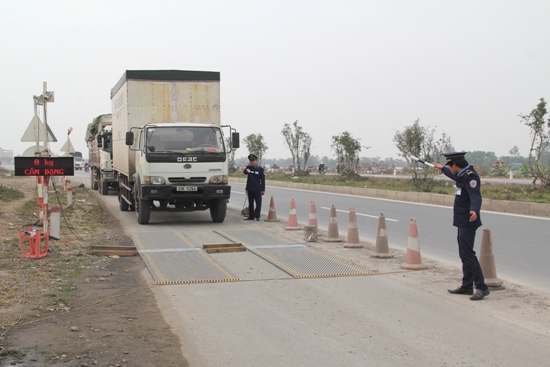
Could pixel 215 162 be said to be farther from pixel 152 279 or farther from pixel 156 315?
pixel 156 315

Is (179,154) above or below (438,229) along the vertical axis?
above

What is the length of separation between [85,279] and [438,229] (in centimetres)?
876

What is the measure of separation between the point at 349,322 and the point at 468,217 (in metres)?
2.20

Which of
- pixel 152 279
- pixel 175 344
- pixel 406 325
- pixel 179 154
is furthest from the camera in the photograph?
pixel 179 154

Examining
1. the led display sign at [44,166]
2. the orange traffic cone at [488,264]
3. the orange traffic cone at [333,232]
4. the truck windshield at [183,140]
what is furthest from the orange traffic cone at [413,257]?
the truck windshield at [183,140]

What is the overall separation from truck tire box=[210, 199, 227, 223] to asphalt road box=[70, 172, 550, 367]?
5904 millimetres

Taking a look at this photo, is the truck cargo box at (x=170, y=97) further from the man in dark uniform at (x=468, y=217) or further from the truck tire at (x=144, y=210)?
the man in dark uniform at (x=468, y=217)

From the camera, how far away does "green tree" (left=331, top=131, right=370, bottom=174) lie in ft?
133

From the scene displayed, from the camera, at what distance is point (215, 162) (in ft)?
48.3

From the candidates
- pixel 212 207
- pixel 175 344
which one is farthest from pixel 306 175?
pixel 175 344

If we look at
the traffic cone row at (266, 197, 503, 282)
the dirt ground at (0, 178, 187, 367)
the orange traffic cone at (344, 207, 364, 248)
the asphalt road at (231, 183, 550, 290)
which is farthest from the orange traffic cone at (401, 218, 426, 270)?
the dirt ground at (0, 178, 187, 367)

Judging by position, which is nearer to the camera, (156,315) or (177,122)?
(156,315)

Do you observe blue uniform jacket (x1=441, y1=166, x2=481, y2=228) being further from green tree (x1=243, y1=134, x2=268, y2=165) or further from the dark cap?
green tree (x1=243, y1=134, x2=268, y2=165)

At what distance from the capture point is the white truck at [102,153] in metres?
26.4
